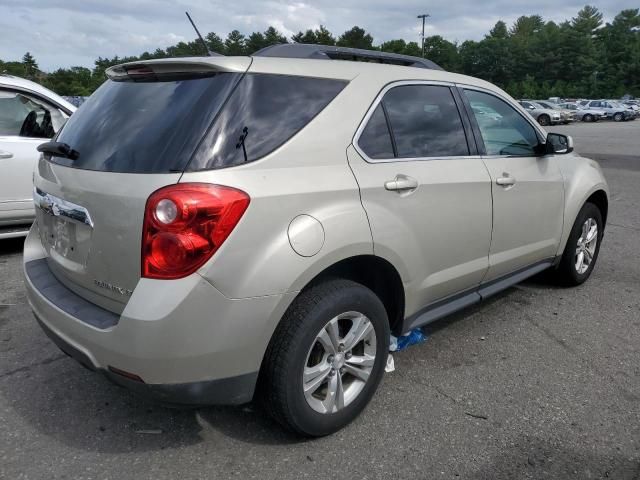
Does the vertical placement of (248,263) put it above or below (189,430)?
above

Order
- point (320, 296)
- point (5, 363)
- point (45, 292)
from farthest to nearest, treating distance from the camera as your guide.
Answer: point (5, 363)
point (45, 292)
point (320, 296)

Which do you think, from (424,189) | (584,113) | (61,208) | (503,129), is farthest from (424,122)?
(584,113)

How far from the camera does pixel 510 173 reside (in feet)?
11.6

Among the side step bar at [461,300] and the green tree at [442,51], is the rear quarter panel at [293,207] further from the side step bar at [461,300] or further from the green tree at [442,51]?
the green tree at [442,51]

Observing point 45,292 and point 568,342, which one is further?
point 568,342

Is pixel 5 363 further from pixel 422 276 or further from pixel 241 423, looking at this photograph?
pixel 422 276

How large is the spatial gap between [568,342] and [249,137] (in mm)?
2651

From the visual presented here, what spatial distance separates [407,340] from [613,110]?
4773 cm

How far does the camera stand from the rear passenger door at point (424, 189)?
8.72ft

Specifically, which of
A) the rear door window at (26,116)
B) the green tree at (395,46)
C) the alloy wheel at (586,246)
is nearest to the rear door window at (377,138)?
the alloy wheel at (586,246)

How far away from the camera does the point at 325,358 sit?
2.54 m

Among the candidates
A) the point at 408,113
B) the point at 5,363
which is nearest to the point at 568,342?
the point at 408,113

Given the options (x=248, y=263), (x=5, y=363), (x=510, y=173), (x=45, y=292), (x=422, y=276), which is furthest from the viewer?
(x=510, y=173)

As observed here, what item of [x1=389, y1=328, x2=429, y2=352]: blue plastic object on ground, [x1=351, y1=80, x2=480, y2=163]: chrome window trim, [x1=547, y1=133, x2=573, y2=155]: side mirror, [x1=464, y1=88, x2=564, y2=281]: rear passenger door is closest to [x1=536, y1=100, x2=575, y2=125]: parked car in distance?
[x1=547, y1=133, x2=573, y2=155]: side mirror
